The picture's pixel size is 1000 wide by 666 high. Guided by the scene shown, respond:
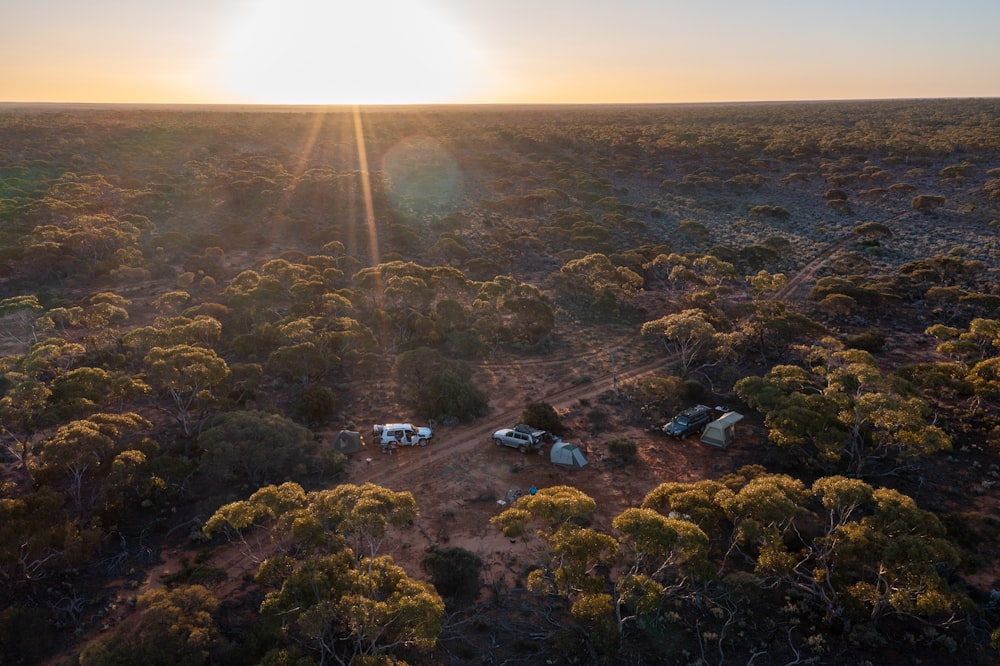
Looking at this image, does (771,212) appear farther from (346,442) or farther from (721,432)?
(346,442)

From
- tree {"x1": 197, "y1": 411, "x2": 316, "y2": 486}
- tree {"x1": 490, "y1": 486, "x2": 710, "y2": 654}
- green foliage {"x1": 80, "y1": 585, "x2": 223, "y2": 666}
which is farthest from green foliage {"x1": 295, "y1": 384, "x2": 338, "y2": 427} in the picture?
tree {"x1": 490, "y1": 486, "x2": 710, "y2": 654}

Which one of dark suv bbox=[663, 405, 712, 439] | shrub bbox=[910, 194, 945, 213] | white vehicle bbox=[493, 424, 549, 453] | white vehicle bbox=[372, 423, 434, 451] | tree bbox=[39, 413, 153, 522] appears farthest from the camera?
shrub bbox=[910, 194, 945, 213]

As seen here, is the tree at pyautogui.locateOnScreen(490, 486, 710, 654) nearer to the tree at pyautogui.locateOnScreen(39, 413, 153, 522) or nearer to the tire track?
the tire track

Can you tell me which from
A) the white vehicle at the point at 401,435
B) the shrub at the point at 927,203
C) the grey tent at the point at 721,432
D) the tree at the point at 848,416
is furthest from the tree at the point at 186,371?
the shrub at the point at 927,203

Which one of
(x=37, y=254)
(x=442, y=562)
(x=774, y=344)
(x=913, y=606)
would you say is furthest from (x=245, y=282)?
(x=913, y=606)

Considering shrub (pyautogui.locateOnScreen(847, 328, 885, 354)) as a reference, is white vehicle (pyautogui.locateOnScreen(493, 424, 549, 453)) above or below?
below
